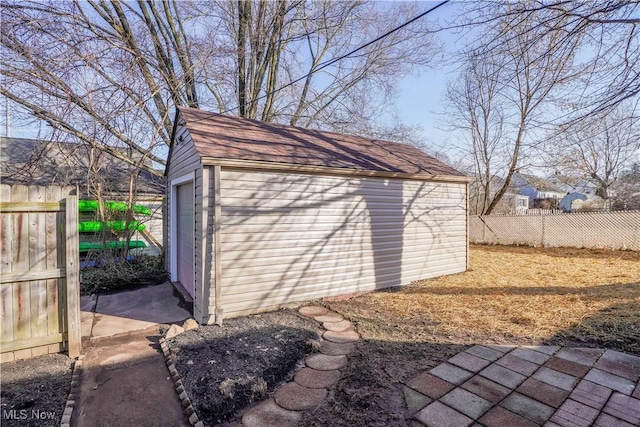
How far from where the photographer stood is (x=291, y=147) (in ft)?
17.4

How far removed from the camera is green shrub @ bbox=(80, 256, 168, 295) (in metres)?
5.81

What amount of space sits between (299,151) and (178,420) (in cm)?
396

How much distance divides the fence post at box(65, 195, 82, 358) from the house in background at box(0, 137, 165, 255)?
414 centimetres

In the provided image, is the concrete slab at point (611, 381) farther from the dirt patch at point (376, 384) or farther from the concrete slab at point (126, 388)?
the concrete slab at point (126, 388)

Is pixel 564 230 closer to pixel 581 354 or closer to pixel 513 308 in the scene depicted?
pixel 513 308

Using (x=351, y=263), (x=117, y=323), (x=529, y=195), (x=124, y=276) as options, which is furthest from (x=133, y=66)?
(x=529, y=195)

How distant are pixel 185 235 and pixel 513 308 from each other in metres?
5.31

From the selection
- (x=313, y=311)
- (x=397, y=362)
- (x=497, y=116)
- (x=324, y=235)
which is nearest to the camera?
(x=397, y=362)

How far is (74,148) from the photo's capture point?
688cm

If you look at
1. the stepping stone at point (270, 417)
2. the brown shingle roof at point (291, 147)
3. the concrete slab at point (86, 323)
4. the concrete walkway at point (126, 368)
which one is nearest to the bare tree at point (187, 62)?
the brown shingle roof at point (291, 147)

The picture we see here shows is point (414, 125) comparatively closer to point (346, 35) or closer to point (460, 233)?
point (346, 35)

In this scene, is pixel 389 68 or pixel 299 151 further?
pixel 389 68

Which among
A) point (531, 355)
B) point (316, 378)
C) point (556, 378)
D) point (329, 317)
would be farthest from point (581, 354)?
point (329, 317)

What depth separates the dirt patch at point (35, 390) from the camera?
2.24 meters
